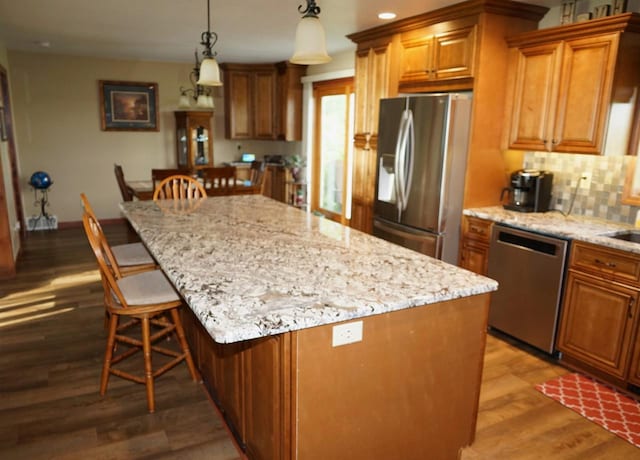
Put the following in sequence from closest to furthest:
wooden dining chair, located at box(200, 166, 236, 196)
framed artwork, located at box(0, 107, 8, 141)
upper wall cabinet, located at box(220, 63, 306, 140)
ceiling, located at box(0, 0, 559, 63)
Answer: ceiling, located at box(0, 0, 559, 63), wooden dining chair, located at box(200, 166, 236, 196), framed artwork, located at box(0, 107, 8, 141), upper wall cabinet, located at box(220, 63, 306, 140)

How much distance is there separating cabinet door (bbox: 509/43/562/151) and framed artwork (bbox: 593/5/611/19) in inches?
10.4

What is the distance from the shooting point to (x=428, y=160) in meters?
3.60

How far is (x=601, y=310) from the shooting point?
2.77 metres

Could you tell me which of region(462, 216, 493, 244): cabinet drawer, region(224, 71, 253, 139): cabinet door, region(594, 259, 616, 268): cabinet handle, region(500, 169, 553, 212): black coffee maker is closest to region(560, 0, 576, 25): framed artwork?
region(500, 169, 553, 212): black coffee maker

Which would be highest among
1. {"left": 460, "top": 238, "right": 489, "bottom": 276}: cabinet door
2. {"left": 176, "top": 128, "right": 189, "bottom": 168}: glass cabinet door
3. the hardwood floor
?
{"left": 176, "top": 128, "right": 189, "bottom": 168}: glass cabinet door

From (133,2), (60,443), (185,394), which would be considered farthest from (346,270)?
(133,2)

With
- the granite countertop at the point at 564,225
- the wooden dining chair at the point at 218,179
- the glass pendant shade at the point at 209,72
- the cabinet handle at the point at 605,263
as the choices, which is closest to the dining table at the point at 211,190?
the wooden dining chair at the point at 218,179

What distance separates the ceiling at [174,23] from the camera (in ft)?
11.7

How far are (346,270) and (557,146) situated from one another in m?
2.12

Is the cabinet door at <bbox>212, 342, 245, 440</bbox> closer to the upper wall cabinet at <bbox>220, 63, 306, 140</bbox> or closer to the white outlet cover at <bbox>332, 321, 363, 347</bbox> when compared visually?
the white outlet cover at <bbox>332, 321, 363, 347</bbox>

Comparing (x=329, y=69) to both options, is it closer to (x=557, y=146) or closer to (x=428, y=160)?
(x=428, y=160)

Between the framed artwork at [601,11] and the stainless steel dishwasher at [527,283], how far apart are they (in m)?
1.42

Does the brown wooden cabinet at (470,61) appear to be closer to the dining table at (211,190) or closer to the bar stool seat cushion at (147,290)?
the dining table at (211,190)

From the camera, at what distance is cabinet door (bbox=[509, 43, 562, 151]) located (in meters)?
3.19
